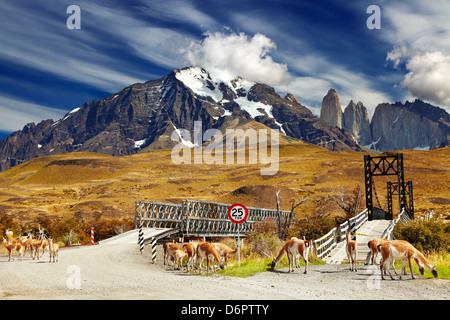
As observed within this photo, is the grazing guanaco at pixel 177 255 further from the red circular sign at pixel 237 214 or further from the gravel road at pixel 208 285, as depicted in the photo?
the red circular sign at pixel 237 214

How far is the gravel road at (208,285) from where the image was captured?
9359 millimetres

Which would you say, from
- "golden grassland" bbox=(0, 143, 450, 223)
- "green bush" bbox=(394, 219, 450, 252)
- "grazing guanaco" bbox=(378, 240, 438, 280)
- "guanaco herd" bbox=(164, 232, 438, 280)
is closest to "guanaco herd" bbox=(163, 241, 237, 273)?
"guanaco herd" bbox=(164, 232, 438, 280)

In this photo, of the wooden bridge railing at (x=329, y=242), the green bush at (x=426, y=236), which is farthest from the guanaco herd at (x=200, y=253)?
Answer: the green bush at (x=426, y=236)

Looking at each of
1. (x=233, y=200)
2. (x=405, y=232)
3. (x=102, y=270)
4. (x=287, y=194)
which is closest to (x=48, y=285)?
(x=102, y=270)

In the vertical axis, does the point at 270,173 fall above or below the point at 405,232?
above

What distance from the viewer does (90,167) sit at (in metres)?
171

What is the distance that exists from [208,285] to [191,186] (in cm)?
10181

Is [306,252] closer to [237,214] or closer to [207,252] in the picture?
[207,252]

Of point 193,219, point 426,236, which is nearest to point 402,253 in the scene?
point 426,236

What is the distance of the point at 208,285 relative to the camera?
1112 cm
